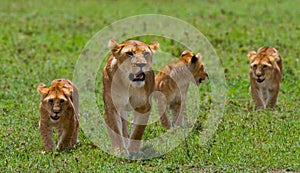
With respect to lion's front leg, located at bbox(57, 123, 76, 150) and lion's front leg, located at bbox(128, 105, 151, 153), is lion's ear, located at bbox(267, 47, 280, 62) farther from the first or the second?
lion's front leg, located at bbox(57, 123, 76, 150)

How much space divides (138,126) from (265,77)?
13.5 ft

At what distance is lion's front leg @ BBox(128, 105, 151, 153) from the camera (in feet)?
30.0

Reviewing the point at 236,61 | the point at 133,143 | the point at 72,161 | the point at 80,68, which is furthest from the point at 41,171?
the point at 236,61

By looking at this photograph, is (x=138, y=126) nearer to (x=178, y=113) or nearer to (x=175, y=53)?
(x=178, y=113)

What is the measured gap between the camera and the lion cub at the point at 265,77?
1255 cm

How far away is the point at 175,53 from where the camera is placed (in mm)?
16094

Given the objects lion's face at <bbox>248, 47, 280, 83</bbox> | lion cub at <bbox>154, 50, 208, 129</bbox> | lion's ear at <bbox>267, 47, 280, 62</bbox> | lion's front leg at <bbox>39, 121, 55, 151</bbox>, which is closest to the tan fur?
lion's front leg at <bbox>39, 121, 55, 151</bbox>

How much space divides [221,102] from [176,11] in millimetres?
7886

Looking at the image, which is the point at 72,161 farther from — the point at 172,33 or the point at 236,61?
the point at 172,33

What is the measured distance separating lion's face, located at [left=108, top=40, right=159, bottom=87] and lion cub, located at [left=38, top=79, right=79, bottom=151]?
82cm

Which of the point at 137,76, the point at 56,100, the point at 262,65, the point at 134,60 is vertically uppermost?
the point at 262,65

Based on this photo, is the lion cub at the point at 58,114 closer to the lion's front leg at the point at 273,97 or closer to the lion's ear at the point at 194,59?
the lion's ear at the point at 194,59

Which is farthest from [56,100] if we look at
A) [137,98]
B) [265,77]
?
[265,77]

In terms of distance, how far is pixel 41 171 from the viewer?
831cm
